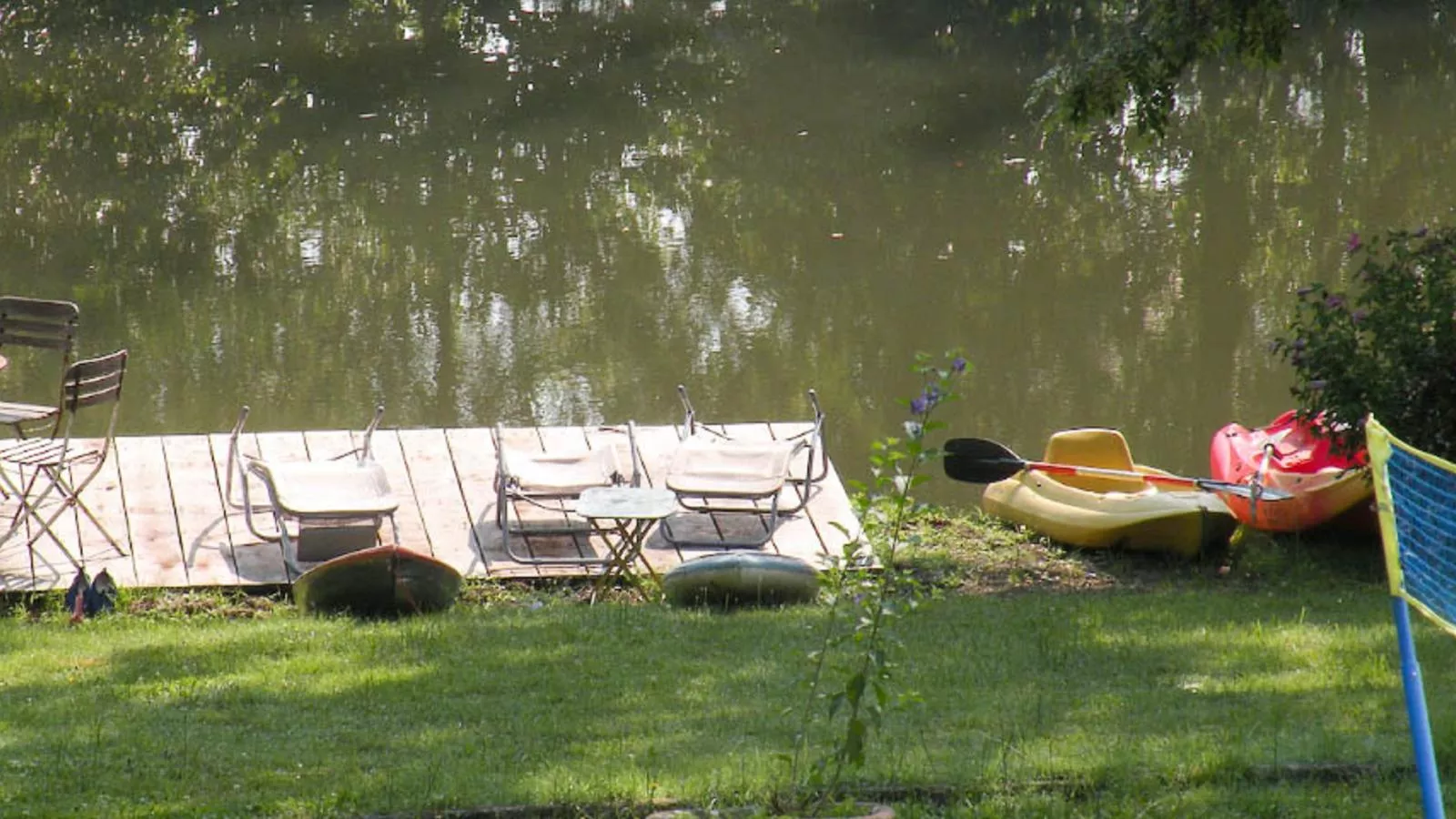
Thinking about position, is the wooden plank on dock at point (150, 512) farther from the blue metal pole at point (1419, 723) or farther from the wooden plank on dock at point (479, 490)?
the blue metal pole at point (1419, 723)

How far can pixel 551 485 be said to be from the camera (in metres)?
9.12

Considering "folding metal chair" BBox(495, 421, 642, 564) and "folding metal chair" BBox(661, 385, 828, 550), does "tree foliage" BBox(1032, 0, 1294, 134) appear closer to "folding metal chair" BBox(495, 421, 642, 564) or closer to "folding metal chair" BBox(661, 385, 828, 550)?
"folding metal chair" BBox(661, 385, 828, 550)

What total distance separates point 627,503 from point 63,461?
2.48 meters

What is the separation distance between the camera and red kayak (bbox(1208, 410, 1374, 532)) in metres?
9.15

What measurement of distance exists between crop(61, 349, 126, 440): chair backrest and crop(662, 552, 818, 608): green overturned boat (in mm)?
2607

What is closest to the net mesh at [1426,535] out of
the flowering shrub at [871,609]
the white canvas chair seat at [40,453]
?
the flowering shrub at [871,609]

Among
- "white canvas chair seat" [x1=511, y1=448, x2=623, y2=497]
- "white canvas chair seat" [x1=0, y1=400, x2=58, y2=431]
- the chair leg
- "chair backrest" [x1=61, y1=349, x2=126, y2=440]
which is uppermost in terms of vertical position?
"chair backrest" [x1=61, y1=349, x2=126, y2=440]

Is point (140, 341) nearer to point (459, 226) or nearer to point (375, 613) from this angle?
point (459, 226)

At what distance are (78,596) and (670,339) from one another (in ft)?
18.6

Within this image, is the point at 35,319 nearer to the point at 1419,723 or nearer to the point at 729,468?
the point at 729,468

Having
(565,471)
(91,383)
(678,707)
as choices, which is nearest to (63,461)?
(91,383)

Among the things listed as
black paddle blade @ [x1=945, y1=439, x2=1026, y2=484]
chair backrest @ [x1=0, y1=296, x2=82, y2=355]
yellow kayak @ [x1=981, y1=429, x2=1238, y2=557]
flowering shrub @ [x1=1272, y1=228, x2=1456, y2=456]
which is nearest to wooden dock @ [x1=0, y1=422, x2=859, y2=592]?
black paddle blade @ [x1=945, y1=439, x2=1026, y2=484]

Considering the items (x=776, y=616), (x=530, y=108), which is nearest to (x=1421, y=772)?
(x=776, y=616)

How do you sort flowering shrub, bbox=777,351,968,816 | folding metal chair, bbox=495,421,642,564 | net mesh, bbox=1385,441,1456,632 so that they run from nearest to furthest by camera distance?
flowering shrub, bbox=777,351,968,816 → net mesh, bbox=1385,441,1456,632 → folding metal chair, bbox=495,421,642,564
